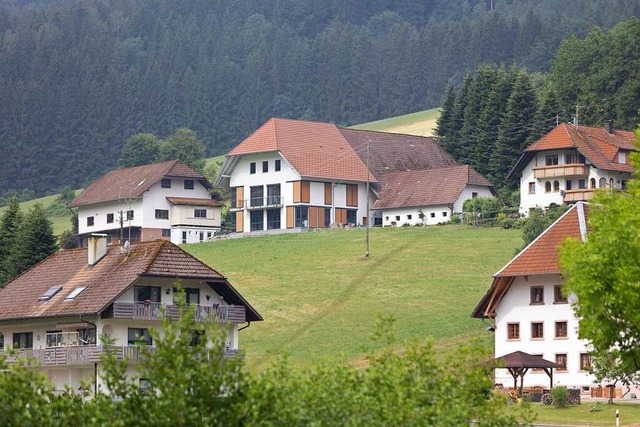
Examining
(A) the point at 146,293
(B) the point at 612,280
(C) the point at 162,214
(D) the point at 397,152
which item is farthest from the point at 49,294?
(D) the point at 397,152

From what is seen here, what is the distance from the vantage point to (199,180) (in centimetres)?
13538

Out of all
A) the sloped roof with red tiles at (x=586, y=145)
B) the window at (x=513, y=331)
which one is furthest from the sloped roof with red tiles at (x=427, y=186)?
the window at (x=513, y=331)

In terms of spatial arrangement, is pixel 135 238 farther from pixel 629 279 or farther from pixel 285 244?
pixel 629 279

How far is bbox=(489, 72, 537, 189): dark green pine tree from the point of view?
13138cm

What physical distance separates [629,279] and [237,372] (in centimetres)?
1844

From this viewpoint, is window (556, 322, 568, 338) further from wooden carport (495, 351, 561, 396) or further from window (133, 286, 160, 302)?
window (133, 286, 160, 302)

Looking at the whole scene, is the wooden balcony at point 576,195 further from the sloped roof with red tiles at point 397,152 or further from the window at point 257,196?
the window at point 257,196

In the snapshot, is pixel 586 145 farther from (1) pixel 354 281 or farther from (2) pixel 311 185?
(1) pixel 354 281

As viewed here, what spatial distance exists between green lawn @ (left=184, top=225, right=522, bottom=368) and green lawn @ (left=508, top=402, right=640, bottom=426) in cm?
1313

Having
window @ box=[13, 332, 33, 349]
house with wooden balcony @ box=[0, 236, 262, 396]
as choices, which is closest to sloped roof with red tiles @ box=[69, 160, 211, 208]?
house with wooden balcony @ box=[0, 236, 262, 396]

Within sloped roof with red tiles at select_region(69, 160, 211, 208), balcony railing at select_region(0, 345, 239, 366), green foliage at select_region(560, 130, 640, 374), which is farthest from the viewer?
sloped roof with red tiles at select_region(69, 160, 211, 208)

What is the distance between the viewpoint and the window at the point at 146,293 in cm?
6981

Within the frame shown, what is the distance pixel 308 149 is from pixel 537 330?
55355mm

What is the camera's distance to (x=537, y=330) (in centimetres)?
7825
